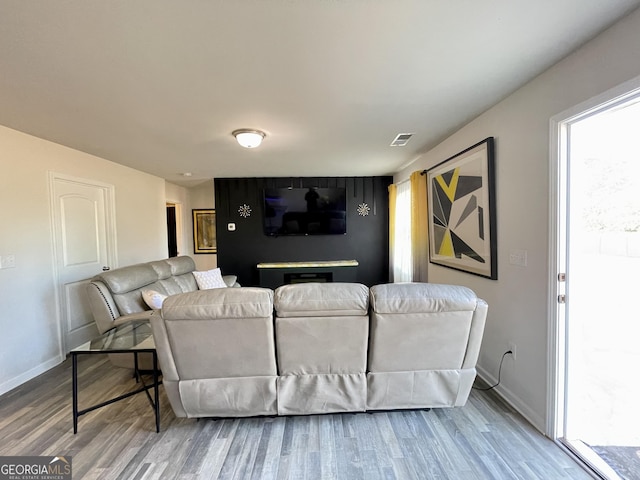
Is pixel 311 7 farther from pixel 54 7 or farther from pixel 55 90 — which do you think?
pixel 55 90

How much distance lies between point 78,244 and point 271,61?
3258 millimetres

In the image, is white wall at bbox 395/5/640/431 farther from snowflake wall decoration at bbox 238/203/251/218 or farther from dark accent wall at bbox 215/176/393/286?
snowflake wall decoration at bbox 238/203/251/218

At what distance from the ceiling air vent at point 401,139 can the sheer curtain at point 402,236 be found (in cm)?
122

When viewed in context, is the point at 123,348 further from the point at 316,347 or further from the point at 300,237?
the point at 300,237

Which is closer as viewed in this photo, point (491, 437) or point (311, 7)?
point (311, 7)

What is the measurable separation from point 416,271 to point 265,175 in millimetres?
3113

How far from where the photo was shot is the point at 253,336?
1.68 m

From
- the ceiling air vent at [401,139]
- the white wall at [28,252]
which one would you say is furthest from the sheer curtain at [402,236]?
the white wall at [28,252]

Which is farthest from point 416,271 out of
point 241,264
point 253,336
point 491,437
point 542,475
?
point 241,264

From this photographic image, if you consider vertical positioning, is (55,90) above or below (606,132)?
above

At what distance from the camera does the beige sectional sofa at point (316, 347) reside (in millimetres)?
1662

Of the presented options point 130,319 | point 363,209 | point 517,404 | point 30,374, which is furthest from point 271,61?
point 363,209

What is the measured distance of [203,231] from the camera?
6.30 m

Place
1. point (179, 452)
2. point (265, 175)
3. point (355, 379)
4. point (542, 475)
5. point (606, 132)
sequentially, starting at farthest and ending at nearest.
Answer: point (265, 175), point (606, 132), point (355, 379), point (179, 452), point (542, 475)
